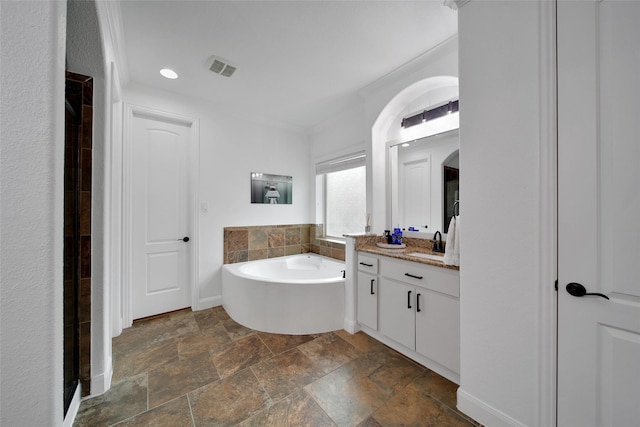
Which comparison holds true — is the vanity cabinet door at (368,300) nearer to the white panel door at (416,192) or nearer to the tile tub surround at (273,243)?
the white panel door at (416,192)

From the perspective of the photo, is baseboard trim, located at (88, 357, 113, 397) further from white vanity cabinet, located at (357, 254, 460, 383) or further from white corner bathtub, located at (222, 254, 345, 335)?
white vanity cabinet, located at (357, 254, 460, 383)

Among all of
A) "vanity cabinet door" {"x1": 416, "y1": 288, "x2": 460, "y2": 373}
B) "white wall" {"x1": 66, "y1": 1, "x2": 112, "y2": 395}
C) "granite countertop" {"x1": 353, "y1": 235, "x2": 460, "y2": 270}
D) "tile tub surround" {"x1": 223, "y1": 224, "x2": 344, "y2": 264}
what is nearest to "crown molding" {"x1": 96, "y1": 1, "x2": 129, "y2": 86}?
"white wall" {"x1": 66, "y1": 1, "x2": 112, "y2": 395}

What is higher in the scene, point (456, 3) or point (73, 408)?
point (456, 3)

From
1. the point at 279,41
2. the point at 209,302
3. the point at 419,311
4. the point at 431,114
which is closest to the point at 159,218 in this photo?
the point at 209,302

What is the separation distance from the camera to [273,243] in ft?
11.6

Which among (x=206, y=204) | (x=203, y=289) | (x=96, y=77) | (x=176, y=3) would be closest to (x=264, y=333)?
(x=203, y=289)

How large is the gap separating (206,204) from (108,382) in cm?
188

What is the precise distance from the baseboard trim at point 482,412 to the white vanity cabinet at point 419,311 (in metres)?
0.22

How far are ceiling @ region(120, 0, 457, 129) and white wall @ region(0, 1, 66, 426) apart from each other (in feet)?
4.59

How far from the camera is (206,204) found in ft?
9.80

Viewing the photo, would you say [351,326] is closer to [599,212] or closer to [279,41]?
[599,212]

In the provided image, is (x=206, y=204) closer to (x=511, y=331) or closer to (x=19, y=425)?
(x=19, y=425)

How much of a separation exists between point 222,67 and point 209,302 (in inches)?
106

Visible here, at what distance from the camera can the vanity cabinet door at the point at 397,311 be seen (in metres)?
1.89
